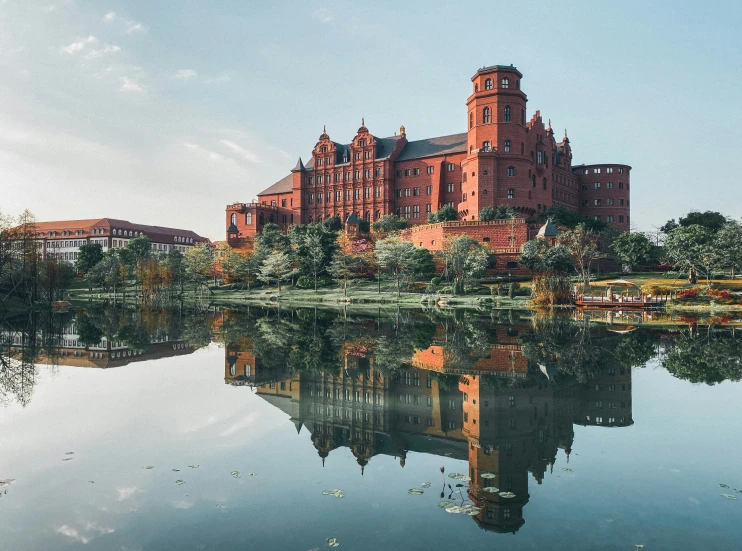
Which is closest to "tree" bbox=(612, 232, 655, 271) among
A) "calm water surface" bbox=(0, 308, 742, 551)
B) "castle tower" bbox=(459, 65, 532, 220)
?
"castle tower" bbox=(459, 65, 532, 220)

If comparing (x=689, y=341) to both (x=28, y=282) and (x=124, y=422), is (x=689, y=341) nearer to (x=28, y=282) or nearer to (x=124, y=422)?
(x=124, y=422)

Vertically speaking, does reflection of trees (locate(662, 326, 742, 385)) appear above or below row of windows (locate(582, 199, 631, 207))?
below

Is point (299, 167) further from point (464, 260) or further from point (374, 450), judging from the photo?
point (374, 450)

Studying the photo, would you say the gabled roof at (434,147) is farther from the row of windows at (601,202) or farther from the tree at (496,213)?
the row of windows at (601,202)

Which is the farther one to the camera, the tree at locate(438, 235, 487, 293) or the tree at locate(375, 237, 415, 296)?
the tree at locate(375, 237, 415, 296)

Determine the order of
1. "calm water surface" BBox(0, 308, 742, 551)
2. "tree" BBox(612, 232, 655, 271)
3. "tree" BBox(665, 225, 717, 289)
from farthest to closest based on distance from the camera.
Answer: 1. "tree" BBox(612, 232, 655, 271)
2. "tree" BBox(665, 225, 717, 289)
3. "calm water surface" BBox(0, 308, 742, 551)

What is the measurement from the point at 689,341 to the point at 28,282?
176 feet

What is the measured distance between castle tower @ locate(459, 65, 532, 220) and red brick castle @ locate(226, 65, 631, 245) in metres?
0.13

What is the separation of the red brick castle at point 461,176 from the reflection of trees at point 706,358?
44899mm

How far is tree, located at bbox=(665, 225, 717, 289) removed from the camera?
173 feet

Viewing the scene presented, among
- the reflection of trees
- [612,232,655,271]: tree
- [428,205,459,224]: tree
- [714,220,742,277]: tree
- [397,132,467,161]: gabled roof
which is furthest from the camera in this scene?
[397,132,467,161]: gabled roof

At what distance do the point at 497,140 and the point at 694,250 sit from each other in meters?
26.6

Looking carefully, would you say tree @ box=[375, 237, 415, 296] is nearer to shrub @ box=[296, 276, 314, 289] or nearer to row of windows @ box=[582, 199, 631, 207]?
shrub @ box=[296, 276, 314, 289]

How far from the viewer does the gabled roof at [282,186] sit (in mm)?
92562
